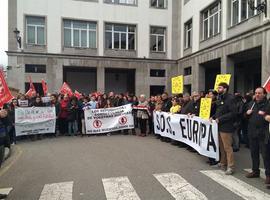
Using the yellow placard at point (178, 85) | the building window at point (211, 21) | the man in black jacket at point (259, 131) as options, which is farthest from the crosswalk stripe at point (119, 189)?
the building window at point (211, 21)

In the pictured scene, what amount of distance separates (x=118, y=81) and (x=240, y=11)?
17084mm

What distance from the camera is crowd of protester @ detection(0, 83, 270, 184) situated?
22.4 feet

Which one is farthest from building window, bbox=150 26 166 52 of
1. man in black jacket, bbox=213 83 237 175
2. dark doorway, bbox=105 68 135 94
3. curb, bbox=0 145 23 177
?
man in black jacket, bbox=213 83 237 175

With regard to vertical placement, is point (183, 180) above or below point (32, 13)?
below

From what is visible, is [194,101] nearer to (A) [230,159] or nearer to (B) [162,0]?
(A) [230,159]

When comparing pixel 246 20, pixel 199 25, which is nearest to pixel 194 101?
pixel 246 20

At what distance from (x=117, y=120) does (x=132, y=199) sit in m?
8.99

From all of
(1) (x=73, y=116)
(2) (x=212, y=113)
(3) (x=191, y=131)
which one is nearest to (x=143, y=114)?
(1) (x=73, y=116)

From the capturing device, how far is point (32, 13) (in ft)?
90.4

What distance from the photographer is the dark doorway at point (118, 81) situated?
112ft

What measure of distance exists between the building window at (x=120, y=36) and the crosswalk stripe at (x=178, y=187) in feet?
78.3

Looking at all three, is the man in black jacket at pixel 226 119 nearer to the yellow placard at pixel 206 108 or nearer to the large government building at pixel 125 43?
the yellow placard at pixel 206 108

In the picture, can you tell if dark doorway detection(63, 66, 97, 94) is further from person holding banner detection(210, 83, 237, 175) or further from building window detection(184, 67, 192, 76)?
person holding banner detection(210, 83, 237, 175)

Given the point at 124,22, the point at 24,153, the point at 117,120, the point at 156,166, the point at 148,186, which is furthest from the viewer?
the point at 124,22
